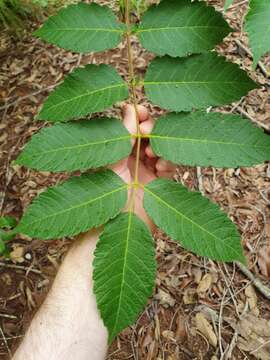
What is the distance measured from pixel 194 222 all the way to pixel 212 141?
0.22 metres

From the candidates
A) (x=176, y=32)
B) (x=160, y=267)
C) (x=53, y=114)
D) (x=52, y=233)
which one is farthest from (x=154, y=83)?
(x=160, y=267)

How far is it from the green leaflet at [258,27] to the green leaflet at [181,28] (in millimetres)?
185

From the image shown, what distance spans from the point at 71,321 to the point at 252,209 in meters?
1.39

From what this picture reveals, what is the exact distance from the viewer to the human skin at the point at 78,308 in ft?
4.50

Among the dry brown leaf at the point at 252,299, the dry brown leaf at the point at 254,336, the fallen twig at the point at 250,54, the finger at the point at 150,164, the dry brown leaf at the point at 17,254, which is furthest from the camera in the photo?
the fallen twig at the point at 250,54

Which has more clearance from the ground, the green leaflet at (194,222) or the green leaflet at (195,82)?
→ the green leaflet at (195,82)

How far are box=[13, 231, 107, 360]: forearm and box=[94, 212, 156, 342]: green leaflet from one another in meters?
0.36

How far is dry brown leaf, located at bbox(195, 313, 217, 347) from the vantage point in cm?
214

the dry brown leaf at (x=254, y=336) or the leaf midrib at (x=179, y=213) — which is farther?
the dry brown leaf at (x=254, y=336)

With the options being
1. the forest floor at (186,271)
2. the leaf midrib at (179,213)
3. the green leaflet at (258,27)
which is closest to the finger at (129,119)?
the leaf midrib at (179,213)

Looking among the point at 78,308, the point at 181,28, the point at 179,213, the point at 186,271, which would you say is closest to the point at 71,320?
the point at 78,308

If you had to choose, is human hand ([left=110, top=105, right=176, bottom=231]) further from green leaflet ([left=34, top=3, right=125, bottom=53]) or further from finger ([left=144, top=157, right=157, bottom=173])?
green leaflet ([left=34, top=3, right=125, bottom=53])

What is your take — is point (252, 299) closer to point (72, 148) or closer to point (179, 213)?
point (179, 213)

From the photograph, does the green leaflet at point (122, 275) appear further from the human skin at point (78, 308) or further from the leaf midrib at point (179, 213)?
the human skin at point (78, 308)
